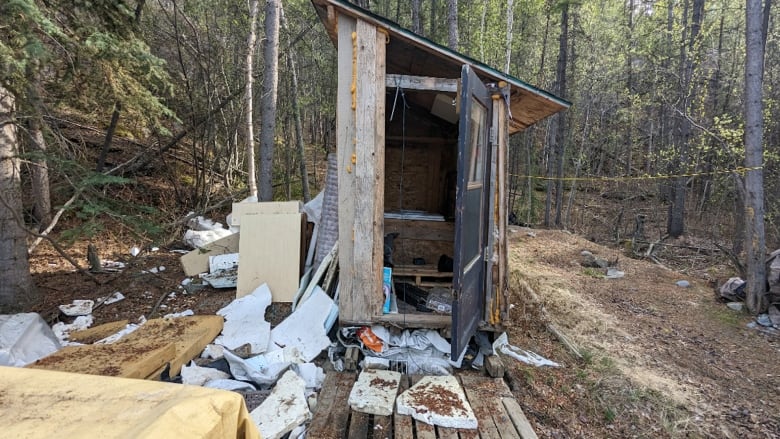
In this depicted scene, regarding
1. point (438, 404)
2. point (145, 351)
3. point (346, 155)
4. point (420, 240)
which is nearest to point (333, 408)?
point (438, 404)

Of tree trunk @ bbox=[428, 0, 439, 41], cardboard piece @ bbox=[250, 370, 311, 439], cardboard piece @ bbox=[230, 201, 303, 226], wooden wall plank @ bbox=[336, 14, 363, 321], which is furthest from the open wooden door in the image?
tree trunk @ bbox=[428, 0, 439, 41]

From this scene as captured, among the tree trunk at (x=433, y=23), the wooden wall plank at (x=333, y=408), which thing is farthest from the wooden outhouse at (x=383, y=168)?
the tree trunk at (x=433, y=23)

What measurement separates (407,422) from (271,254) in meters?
2.82

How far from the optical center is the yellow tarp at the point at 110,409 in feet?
3.16

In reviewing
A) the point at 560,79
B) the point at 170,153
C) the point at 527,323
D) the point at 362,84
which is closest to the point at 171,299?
the point at 362,84

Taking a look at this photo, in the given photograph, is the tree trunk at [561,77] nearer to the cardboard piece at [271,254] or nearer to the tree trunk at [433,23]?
the tree trunk at [433,23]

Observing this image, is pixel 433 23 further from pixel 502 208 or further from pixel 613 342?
pixel 613 342

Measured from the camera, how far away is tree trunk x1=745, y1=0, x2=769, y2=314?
567cm

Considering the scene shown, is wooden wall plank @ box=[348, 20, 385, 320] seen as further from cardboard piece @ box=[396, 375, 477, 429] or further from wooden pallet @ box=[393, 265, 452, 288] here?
wooden pallet @ box=[393, 265, 452, 288]

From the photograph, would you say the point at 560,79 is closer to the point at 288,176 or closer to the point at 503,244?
the point at 288,176

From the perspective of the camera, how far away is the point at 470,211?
3391 millimetres

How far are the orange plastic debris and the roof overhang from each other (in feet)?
8.83

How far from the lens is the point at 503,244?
415cm

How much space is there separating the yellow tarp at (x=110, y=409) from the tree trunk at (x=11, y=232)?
3895mm
